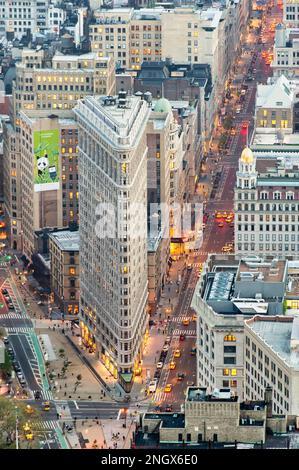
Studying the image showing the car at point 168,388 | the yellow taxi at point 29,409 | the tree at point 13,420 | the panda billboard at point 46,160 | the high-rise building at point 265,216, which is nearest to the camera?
the tree at point 13,420

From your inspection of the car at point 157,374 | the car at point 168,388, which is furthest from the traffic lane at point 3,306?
the car at point 168,388

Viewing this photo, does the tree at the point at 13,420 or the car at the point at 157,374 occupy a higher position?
the tree at the point at 13,420

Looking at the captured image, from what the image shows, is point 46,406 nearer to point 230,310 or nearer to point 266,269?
point 230,310

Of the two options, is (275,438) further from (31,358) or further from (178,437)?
(31,358)

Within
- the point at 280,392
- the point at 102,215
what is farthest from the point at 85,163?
the point at 280,392

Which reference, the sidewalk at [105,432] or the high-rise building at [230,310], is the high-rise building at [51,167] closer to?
the high-rise building at [230,310]

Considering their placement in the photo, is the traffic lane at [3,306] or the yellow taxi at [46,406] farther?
the traffic lane at [3,306]
